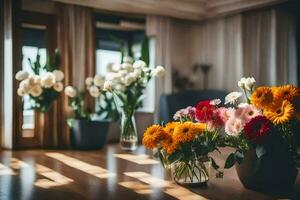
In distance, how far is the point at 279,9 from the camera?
4.87 metres

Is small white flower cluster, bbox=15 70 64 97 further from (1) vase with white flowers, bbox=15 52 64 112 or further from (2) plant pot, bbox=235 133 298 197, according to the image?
(2) plant pot, bbox=235 133 298 197

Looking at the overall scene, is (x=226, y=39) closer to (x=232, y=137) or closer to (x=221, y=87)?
(x=221, y=87)

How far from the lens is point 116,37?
212 inches

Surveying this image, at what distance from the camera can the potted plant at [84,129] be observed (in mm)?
4039

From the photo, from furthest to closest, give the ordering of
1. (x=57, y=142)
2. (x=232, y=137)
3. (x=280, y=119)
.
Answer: (x=57, y=142)
(x=232, y=137)
(x=280, y=119)

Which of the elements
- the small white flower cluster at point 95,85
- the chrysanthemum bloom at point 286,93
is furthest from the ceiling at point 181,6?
the chrysanthemum bloom at point 286,93

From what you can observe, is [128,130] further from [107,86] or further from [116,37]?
[116,37]

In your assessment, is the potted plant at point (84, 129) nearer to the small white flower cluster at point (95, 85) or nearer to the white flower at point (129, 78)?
the small white flower cluster at point (95, 85)

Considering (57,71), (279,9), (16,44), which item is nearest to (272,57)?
(279,9)

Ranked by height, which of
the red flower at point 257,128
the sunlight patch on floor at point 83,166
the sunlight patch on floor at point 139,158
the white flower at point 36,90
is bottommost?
the sunlight patch on floor at point 83,166

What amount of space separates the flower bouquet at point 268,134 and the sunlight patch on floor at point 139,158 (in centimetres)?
130

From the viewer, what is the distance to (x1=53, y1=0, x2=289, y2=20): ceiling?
4535 mm

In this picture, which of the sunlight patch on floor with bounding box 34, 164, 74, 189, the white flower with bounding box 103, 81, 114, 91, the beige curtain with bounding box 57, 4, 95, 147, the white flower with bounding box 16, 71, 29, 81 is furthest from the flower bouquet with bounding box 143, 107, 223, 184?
the beige curtain with bounding box 57, 4, 95, 147

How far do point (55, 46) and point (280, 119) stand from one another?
3201mm
